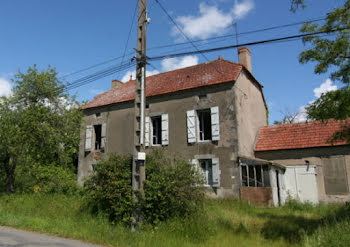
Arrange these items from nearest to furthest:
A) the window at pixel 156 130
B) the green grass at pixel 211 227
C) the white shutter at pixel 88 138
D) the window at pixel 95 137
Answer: the green grass at pixel 211 227
the window at pixel 156 130
the window at pixel 95 137
the white shutter at pixel 88 138

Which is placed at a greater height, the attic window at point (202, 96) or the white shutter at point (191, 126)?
the attic window at point (202, 96)

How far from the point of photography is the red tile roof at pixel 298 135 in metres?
13.4

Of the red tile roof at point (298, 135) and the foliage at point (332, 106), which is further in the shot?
the red tile roof at point (298, 135)

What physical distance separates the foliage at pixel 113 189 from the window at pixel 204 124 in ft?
22.0

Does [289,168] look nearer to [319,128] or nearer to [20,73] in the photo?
[319,128]

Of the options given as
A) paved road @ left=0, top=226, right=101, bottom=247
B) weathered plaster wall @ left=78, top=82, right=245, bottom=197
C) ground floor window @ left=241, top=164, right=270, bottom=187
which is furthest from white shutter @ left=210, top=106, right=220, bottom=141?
paved road @ left=0, top=226, right=101, bottom=247

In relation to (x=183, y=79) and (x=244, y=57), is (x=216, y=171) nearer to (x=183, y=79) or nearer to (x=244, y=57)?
(x=183, y=79)

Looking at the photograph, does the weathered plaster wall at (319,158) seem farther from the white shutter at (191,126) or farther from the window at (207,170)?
the white shutter at (191,126)

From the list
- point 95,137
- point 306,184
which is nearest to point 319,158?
point 306,184

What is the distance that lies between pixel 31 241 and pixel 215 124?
9.58 m

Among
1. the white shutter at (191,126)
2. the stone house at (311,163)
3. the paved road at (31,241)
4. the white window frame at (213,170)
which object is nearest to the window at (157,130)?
the white shutter at (191,126)

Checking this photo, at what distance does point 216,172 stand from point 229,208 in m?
2.41

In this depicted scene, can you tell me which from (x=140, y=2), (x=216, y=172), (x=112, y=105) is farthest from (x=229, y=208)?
(x=112, y=105)

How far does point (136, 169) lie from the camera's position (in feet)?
26.2
